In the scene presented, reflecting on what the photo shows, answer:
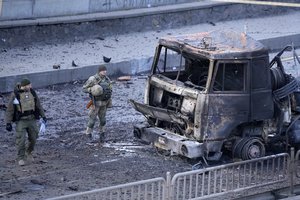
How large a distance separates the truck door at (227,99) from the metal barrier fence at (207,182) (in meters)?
1.35

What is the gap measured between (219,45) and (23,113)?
3.65m

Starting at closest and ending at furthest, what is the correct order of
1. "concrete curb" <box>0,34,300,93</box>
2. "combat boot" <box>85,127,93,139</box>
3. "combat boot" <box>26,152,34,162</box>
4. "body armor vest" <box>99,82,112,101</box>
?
"combat boot" <box>26,152,34,162</box>
"body armor vest" <box>99,82,112,101</box>
"combat boot" <box>85,127,93,139</box>
"concrete curb" <box>0,34,300,93</box>

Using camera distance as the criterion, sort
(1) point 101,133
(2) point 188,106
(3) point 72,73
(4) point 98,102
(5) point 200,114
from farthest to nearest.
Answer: (3) point 72,73, (1) point 101,133, (4) point 98,102, (2) point 188,106, (5) point 200,114

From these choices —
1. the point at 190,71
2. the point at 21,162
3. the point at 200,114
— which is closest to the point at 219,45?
the point at 190,71

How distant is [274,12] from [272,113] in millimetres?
14548

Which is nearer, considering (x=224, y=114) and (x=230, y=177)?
(x=230, y=177)

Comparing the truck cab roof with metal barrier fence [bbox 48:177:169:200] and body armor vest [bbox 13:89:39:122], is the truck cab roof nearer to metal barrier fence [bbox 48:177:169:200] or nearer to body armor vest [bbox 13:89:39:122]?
body armor vest [bbox 13:89:39:122]

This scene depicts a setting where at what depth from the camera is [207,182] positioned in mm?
14172

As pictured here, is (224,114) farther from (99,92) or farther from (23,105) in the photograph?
(23,105)

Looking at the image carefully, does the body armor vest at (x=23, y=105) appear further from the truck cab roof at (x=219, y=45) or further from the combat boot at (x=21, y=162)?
the truck cab roof at (x=219, y=45)

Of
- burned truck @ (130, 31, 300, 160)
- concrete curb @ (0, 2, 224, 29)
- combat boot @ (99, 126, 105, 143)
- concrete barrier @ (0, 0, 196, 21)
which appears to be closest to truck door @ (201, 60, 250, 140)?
burned truck @ (130, 31, 300, 160)

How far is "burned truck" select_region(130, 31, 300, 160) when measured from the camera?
52.5ft

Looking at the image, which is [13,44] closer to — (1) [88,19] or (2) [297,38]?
(1) [88,19]

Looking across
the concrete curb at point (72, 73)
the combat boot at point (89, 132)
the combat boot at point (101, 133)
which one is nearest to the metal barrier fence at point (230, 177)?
the combat boot at point (101, 133)
